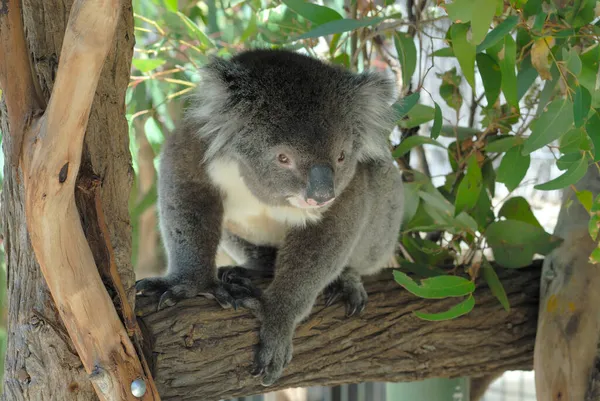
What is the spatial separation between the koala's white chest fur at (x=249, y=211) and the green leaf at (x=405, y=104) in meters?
0.47

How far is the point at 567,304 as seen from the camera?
291 cm

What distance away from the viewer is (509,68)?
7.62 ft

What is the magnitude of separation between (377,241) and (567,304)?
0.80m

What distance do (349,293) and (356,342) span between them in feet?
0.64

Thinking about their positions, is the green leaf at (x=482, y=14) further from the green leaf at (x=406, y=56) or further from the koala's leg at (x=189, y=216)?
the koala's leg at (x=189, y=216)

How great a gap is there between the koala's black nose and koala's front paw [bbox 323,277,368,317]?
2.15 feet

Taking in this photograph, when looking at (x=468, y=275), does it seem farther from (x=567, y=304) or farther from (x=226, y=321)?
(x=226, y=321)

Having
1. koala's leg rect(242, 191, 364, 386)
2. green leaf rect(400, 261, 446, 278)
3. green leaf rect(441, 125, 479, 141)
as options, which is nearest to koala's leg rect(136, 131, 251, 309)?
koala's leg rect(242, 191, 364, 386)

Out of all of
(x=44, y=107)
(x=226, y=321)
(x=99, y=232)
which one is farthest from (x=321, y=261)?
(x=44, y=107)

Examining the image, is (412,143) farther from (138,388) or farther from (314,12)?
(138,388)

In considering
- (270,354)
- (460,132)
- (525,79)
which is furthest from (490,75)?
(270,354)

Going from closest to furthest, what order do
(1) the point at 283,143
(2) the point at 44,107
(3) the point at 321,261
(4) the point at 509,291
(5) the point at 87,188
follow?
(2) the point at 44,107 < (5) the point at 87,188 < (1) the point at 283,143 < (3) the point at 321,261 < (4) the point at 509,291

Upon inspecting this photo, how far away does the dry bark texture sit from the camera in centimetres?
226

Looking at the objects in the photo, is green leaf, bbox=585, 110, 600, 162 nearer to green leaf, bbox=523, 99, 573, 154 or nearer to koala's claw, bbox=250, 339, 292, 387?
green leaf, bbox=523, 99, 573, 154
